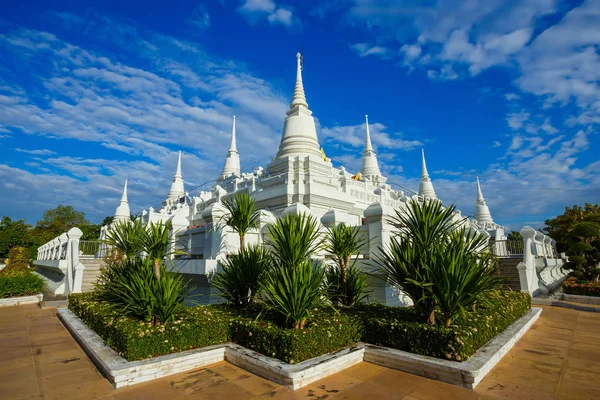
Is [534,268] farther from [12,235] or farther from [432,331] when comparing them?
[12,235]

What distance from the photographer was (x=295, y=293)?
5.26 meters

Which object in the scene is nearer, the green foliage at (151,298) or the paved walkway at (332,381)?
the paved walkway at (332,381)

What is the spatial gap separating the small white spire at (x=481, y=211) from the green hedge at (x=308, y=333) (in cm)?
4144

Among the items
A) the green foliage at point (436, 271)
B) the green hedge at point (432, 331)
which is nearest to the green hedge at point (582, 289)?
the green hedge at point (432, 331)

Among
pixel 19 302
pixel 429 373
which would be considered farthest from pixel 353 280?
pixel 19 302

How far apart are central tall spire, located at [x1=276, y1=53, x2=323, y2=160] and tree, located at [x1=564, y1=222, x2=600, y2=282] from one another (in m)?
12.1

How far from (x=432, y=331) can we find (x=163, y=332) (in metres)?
4.01

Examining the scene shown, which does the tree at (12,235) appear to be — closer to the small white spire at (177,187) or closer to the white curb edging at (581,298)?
the small white spire at (177,187)

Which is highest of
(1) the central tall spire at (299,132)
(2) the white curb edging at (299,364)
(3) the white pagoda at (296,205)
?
(1) the central tall spire at (299,132)

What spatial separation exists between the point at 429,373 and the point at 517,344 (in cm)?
274

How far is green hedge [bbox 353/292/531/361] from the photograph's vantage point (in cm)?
480

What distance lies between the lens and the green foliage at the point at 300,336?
488 cm

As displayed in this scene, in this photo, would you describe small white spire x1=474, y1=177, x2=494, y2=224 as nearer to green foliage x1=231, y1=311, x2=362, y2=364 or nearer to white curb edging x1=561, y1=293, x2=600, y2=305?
white curb edging x1=561, y1=293, x2=600, y2=305

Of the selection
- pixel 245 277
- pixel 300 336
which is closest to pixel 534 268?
pixel 245 277
